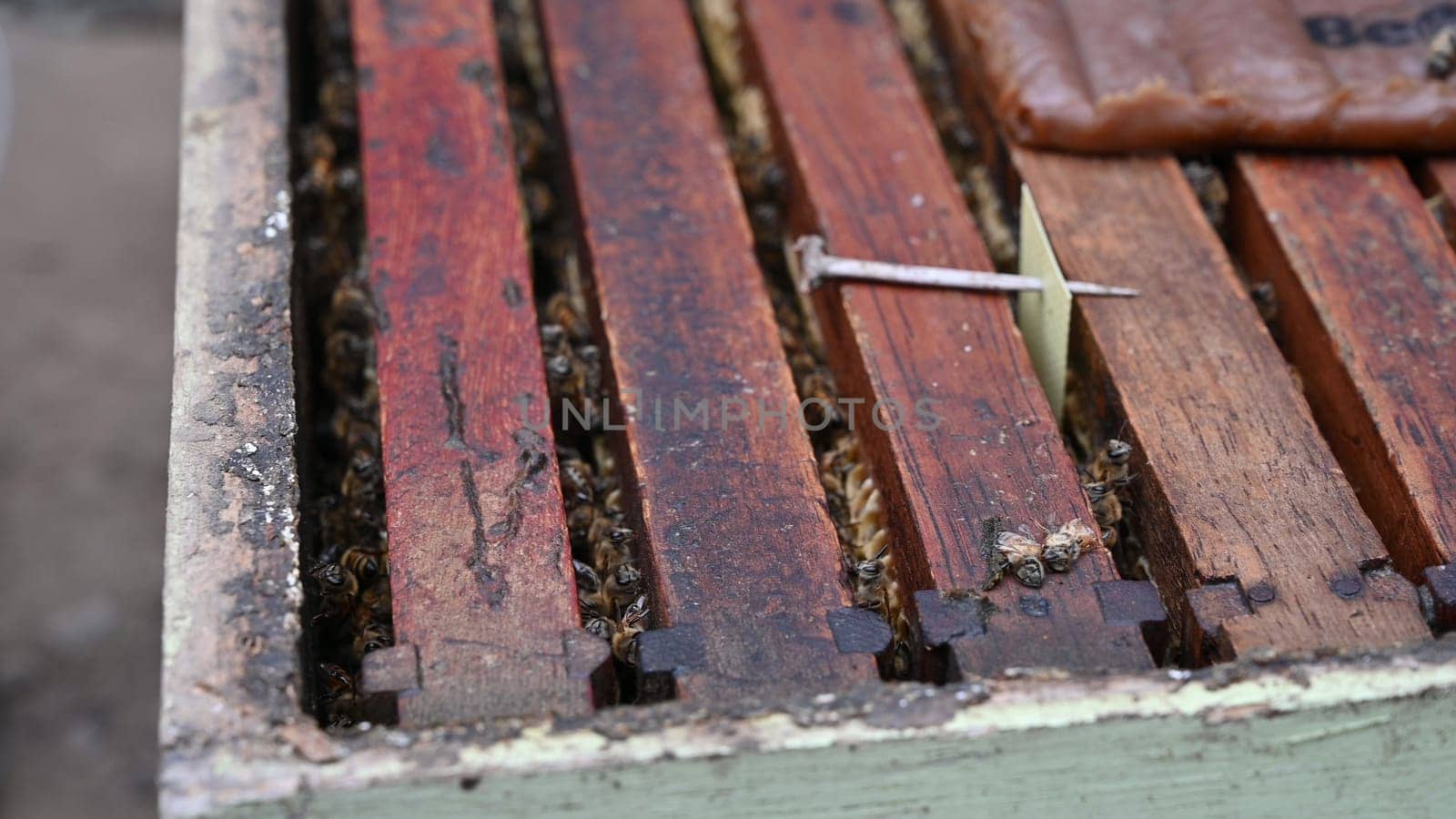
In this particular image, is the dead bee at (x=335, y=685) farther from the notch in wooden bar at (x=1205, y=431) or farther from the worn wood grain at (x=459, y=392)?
the notch in wooden bar at (x=1205, y=431)

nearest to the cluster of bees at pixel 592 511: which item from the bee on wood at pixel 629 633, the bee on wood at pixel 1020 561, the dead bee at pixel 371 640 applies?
the bee on wood at pixel 629 633

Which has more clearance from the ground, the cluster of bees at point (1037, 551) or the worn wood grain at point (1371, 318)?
the worn wood grain at point (1371, 318)

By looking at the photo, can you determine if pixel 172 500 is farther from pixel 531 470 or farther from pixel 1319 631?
pixel 1319 631

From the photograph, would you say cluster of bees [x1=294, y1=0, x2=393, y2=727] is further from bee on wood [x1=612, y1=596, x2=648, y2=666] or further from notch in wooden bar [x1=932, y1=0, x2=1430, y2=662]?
notch in wooden bar [x1=932, y1=0, x2=1430, y2=662]

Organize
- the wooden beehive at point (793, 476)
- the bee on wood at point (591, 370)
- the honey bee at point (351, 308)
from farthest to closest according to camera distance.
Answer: the honey bee at point (351, 308) < the bee on wood at point (591, 370) < the wooden beehive at point (793, 476)

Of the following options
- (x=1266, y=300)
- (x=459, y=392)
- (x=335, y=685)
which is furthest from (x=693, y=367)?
(x=1266, y=300)

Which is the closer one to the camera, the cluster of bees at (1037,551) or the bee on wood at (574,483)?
the cluster of bees at (1037,551)

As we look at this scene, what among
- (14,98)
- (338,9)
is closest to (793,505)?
(338,9)

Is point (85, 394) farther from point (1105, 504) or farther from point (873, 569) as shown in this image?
point (1105, 504)
